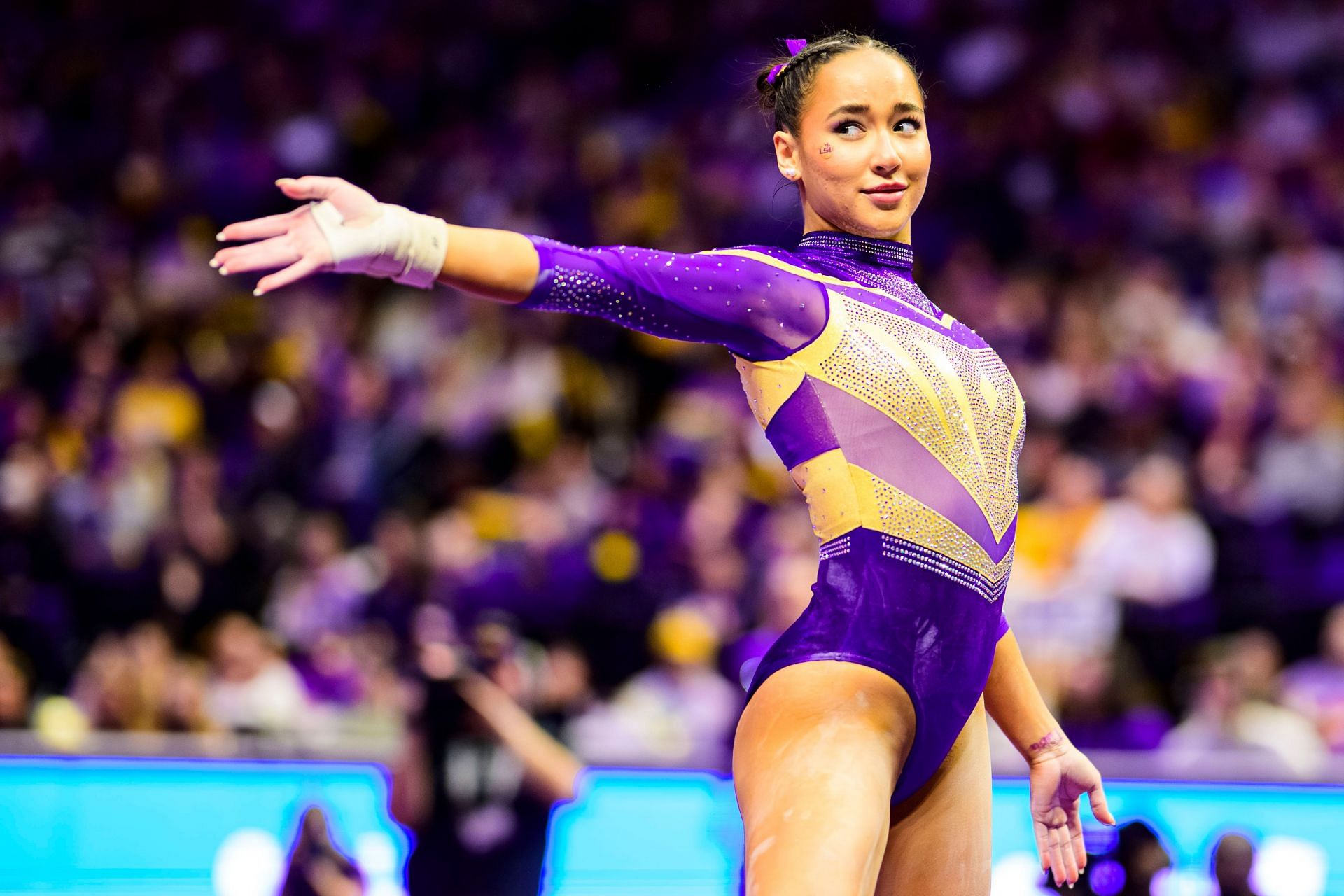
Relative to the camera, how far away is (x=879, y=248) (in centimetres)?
285

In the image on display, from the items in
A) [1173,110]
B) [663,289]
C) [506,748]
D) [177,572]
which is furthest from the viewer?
[1173,110]

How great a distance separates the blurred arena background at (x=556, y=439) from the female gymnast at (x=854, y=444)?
1.89 metres

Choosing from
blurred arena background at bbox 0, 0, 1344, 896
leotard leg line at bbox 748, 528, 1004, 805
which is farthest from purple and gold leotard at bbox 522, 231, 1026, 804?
blurred arena background at bbox 0, 0, 1344, 896

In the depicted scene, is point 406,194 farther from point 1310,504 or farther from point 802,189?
point 802,189

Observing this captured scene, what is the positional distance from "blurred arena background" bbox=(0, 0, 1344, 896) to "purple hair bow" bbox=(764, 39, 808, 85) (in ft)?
5.15

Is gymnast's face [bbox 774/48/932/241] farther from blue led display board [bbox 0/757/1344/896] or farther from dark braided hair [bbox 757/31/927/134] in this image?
blue led display board [bbox 0/757/1344/896]

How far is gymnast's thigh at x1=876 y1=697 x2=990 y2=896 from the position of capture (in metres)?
2.65

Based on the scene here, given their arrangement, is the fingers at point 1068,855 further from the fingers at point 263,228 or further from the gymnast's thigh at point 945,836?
the fingers at point 263,228

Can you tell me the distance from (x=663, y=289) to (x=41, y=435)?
662 cm

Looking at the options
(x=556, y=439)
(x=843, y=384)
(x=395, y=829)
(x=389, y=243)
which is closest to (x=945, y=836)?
(x=843, y=384)

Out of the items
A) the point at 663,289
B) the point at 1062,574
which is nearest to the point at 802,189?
the point at 663,289

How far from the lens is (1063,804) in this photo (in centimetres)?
290

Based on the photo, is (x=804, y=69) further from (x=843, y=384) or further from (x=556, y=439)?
(x=556, y=439)

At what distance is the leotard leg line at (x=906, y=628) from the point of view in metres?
2.56
